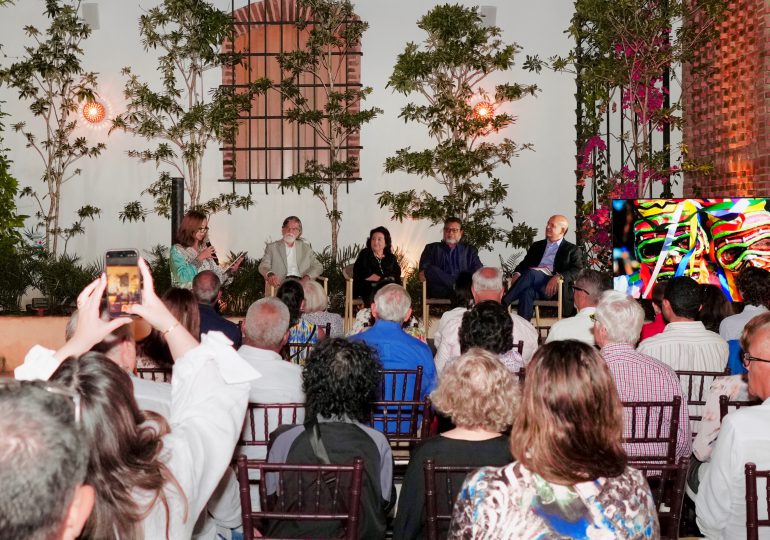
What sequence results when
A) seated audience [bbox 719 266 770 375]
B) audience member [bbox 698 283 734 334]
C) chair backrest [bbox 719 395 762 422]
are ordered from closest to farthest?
chair backrest [bbox 719 395 762 422] < seated audience [bbox 719 266 770 375] < audience member [bbox 698 283 734 334]

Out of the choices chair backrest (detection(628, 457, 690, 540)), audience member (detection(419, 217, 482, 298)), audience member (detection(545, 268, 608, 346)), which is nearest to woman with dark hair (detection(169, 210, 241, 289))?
audience member (detection(419, 217, 482, 298))

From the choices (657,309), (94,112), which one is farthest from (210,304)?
(94,112)

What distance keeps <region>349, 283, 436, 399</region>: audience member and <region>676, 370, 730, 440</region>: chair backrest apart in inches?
41.2

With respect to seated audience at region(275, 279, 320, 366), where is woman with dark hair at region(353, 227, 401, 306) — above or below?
above

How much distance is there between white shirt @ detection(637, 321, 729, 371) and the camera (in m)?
4.28

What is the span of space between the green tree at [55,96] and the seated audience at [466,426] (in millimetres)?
8427

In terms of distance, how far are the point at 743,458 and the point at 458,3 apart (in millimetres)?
8346

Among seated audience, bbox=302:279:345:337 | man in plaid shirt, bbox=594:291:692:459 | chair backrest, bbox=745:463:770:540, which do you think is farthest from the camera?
seated audience, bbox=302:279:345:337

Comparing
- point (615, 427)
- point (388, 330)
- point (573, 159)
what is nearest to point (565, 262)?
point (573, 159)

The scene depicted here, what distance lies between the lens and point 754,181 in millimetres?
Answer: 7543

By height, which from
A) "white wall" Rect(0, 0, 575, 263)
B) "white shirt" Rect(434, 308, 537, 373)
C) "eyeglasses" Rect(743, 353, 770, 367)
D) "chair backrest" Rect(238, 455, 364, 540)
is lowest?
"chair backrest" Rect(238, 455, 364, 540)

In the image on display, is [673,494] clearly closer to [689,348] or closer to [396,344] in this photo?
[689,348]

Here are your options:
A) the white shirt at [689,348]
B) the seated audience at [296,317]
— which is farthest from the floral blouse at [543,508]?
the seated audience at [296,317]

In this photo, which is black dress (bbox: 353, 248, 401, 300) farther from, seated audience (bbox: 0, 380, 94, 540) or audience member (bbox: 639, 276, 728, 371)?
seated audience (bbox: 0, 380, 94, 540)
